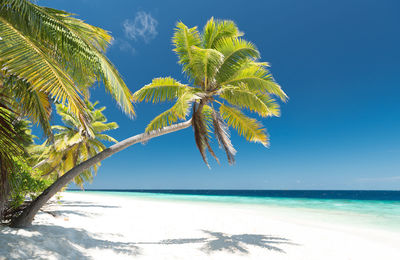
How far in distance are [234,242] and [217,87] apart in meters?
4.08

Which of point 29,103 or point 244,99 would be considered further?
point 244,99

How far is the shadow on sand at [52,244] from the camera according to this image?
3.70 meters

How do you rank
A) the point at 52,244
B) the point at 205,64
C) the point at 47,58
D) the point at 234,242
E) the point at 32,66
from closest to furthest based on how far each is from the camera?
the point at 32,66
the point at 47,58
the point at 52,244
the point at 234,242
the point at 205,64

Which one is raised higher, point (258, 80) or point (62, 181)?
point (258, 80)

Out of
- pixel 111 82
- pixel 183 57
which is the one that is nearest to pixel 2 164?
pixel 111 82

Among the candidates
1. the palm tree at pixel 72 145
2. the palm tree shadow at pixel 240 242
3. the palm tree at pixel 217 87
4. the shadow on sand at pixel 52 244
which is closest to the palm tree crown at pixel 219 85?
the palm tree at pixel 217 87

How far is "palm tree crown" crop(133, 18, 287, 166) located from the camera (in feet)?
20.0

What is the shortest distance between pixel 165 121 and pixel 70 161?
8.70 metres

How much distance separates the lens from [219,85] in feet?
21.2

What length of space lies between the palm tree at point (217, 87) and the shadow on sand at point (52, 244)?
7.74ft

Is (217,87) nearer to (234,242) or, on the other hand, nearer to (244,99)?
(244,99)

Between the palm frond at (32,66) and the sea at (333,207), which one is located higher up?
the palm frond at (32,66)

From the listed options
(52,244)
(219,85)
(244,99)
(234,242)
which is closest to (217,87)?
(219,85)

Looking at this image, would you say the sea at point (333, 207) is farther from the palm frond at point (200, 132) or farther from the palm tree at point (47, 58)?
the palm tree at point (47, 58)
